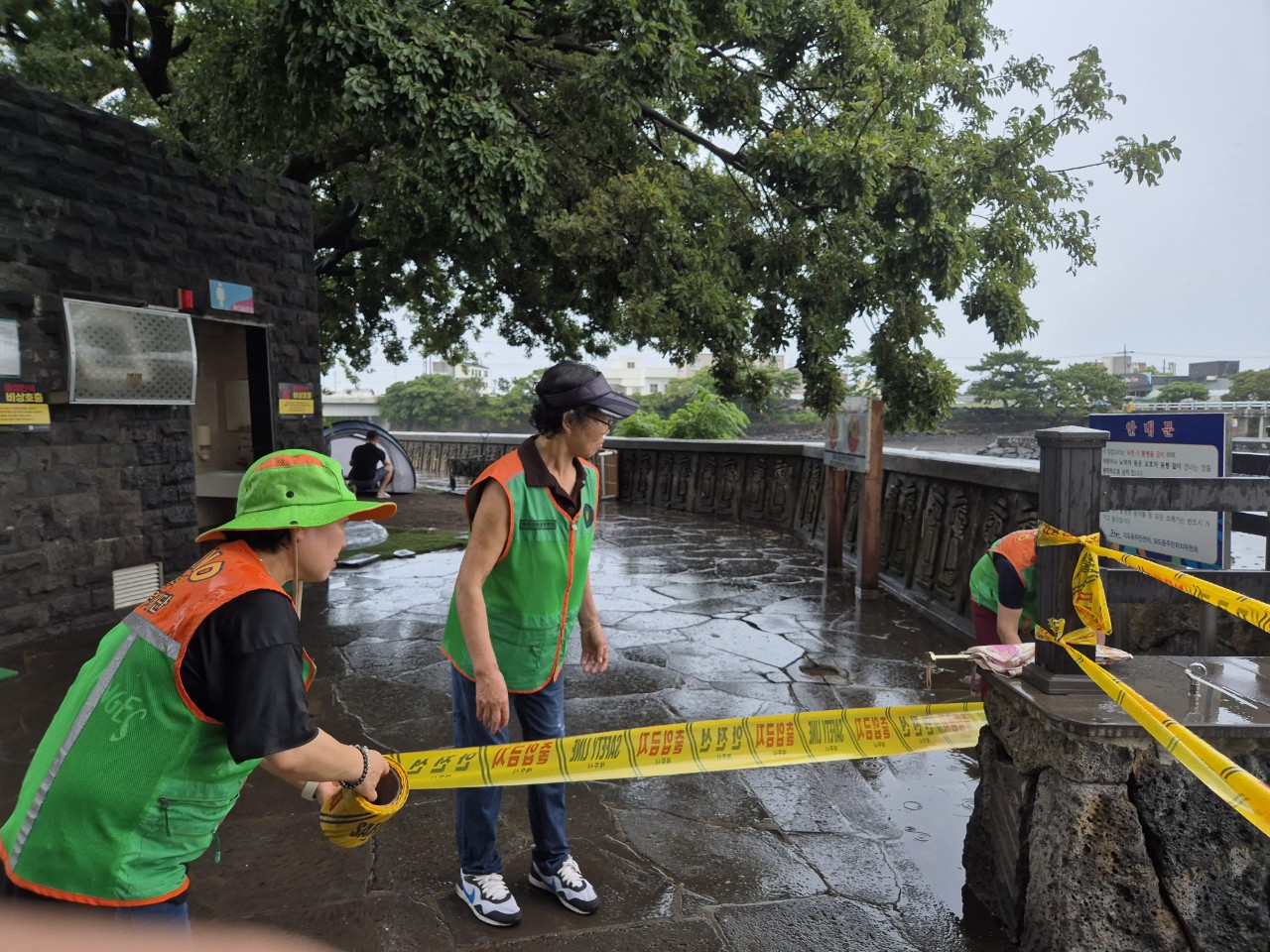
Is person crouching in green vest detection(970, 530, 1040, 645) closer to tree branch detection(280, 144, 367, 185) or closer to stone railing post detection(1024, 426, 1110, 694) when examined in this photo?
stone railing post detection(1024, 426, 1110, 694)

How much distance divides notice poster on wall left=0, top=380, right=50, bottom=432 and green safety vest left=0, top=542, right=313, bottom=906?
17.3ft

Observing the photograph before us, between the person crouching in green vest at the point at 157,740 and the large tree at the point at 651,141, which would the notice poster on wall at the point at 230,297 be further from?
the person crouching in green vest at the point at 157,740

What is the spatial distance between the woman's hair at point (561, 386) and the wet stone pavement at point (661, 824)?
161 centimetres

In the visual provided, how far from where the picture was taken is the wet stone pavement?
110 inches

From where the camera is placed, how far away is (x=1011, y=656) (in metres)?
2.87

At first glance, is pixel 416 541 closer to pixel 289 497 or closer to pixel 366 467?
pixel 366 467

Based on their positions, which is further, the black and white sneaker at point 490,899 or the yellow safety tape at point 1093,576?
the black and white sneaker at point 490,899

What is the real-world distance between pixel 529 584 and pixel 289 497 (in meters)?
0.98

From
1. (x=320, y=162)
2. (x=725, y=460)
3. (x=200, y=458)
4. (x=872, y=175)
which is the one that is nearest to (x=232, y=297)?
(x=200, y=458)

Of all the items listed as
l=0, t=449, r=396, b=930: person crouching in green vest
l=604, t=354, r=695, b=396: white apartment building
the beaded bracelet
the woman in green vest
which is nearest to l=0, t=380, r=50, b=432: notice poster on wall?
the woman in green vest

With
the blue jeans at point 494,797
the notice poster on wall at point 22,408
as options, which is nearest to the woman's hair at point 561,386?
the blue jeans at point 494,797

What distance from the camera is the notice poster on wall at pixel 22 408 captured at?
579 cm

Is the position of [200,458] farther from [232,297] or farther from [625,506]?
[625,506]

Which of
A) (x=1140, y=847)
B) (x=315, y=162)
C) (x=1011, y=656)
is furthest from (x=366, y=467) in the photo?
(x=1140, y=847)
